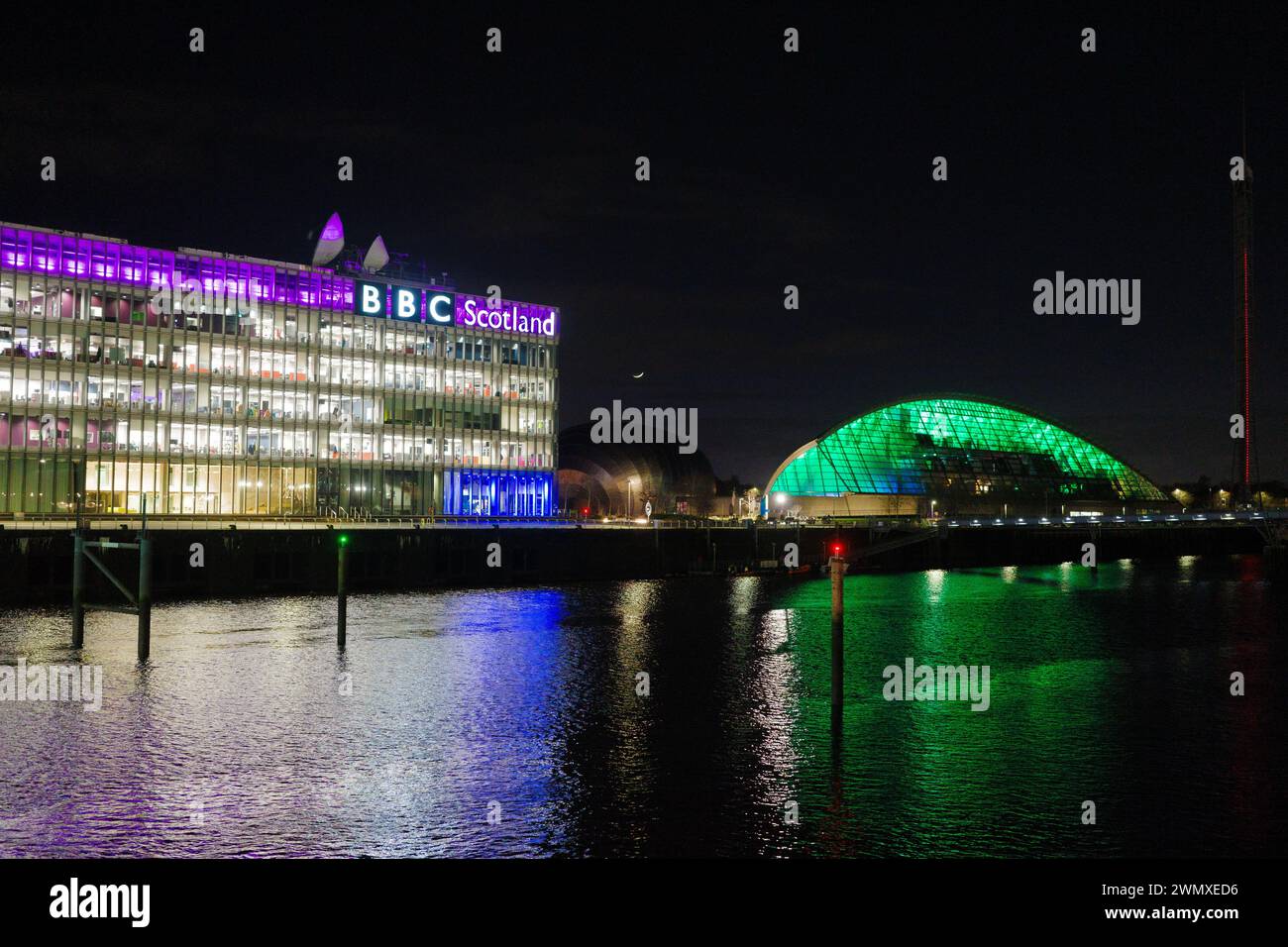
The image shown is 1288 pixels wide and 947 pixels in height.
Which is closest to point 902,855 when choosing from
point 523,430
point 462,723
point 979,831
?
point 979,831

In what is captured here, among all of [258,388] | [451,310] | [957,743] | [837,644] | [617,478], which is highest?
[451,310]

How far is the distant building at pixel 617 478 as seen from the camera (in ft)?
479

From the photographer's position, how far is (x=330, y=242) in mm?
110688

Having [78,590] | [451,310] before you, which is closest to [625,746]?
[78,590]

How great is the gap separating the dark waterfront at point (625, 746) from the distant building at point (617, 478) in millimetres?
99094

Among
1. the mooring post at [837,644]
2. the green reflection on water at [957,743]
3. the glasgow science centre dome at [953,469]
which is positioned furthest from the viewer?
the glasgow science centre dome at [953,469]

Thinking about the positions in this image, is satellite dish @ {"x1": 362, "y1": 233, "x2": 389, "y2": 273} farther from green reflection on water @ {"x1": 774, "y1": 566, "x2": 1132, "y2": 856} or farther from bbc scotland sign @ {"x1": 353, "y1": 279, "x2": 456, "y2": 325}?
green reflection on water @ {"x1": 774, "y1": 566, "x2": 1132, "y2": 856}

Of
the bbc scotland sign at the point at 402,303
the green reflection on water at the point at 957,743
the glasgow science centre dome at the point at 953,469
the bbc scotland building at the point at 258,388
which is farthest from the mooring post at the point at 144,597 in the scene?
the glasgow science centre dome at the point at 953,469

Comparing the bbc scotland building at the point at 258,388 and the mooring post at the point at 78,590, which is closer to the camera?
the mooring post at the point at 78,590

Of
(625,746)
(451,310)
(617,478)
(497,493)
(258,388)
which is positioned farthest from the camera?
(617,478)

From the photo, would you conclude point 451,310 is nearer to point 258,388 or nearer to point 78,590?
point 258,388

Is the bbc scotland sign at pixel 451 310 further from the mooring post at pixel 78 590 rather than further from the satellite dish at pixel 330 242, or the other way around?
the mooring post at pixel 78 590

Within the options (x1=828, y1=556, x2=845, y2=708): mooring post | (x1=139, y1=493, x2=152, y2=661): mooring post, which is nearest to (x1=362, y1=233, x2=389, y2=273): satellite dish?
(x1=139, y1=493, x2=152, y2=661): mooring post

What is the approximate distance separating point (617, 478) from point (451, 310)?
1482 inches
